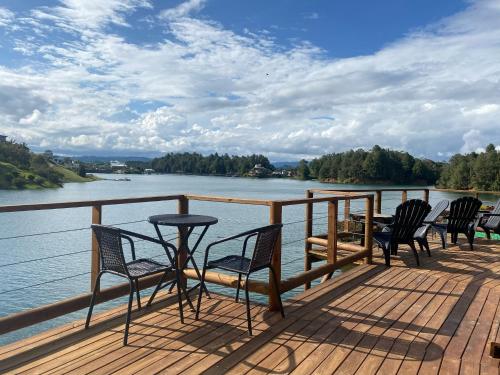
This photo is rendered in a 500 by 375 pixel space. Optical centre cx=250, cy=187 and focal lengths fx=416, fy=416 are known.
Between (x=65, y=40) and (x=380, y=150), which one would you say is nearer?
(x=65, y=40)

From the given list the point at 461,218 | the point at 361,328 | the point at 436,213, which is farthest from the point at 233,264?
the point at 461,218

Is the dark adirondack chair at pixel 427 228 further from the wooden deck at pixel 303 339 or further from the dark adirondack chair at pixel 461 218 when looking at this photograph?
the wooden deck at pixel 303 339

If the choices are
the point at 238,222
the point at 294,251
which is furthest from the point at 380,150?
the point at 294,251

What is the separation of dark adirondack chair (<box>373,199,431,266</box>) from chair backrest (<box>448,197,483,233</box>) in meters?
1.20

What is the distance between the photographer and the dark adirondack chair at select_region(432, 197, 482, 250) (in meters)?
6.59

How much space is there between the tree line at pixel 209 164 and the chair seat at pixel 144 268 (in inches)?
3452

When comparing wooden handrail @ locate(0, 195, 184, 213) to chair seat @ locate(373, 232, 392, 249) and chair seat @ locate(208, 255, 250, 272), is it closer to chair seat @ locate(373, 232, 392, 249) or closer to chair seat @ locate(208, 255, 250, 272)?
chair seat @ locate(208, 255, 250, 272)

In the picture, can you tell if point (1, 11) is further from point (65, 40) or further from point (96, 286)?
point (96, 286)

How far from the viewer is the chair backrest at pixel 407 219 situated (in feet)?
17.8

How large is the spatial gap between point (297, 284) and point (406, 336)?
1.14 metres

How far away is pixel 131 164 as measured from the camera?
A: 11025 centimetres

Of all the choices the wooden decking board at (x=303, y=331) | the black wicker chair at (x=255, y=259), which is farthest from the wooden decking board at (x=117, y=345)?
the wooden decking board at (x=303, y=331)

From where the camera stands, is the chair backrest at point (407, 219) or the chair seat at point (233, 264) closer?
the chair seat at point (233, 264)

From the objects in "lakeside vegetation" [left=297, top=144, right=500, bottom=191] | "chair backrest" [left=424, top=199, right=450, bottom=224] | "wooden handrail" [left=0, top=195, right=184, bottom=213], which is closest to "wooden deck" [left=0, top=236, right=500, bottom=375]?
"wooden handrail" [left=0, top=195, right=184, bottom=213]
